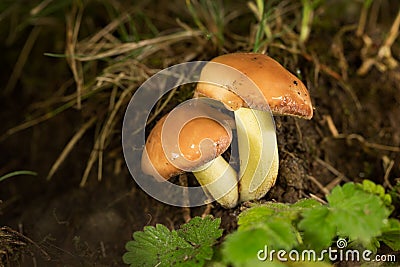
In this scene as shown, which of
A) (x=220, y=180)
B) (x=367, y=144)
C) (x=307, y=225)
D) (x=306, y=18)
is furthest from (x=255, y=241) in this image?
(x=306, y=18)

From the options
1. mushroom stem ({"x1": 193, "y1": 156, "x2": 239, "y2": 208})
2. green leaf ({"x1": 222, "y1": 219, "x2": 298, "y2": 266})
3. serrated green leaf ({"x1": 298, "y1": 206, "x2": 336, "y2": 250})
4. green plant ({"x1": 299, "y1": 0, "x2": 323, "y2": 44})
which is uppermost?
green plant ({"x1": 299, "y1": 0, "x2": 323, "y2": 44})

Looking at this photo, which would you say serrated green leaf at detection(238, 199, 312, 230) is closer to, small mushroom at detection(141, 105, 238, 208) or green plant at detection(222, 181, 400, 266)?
green plant at detection(222, 181, 400, 266)

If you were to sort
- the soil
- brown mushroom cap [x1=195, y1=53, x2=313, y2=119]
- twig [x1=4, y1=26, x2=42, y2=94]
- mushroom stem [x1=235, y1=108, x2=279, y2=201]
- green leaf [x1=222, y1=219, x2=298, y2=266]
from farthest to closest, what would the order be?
1. twig [x1=4, y1=26, x2=42, y2=94]
2. the soil
3. mushroom stem [x1=235, y1=108, x2=279, y2=201]
4. brown mushroom cap [x1=195, y1=53, x2=313, y2=119]
5. green leaf [x1=222, y1=219, x2=298, y2=266]

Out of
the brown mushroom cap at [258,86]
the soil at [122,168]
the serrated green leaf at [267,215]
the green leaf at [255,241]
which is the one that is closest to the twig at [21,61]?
the soil at [122,168]

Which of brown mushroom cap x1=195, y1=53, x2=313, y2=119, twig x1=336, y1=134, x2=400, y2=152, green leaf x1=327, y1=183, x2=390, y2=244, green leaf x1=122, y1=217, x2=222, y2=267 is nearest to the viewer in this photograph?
green leaf x1=327, y1=183, x2=390, y2=244

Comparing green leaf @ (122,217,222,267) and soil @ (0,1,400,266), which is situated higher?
green leaf @ (122,217,222,267)

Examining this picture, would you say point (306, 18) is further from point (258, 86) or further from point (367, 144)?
point (258, 86)

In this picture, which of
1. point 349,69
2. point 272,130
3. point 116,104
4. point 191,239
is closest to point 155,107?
point 116,104

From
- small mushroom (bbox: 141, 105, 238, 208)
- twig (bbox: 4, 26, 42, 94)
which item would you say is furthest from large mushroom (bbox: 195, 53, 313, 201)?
twig (bbox: 4, 26, 42, 94)

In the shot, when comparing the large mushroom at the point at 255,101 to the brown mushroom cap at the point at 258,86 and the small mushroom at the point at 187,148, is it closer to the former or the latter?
the brown mushroom cap at the point at 258,86
